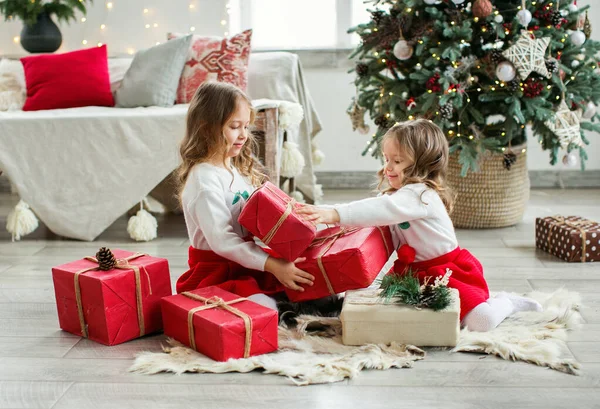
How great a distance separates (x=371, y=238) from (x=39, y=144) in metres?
1.79

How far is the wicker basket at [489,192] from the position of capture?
10.8ft

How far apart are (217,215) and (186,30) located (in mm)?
2574

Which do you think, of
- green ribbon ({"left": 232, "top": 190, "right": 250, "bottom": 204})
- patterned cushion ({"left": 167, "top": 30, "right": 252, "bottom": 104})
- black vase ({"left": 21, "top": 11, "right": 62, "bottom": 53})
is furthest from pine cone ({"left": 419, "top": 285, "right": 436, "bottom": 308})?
black vase ({"left": 21, "top": 11, "right": 62, "bottom": 53})

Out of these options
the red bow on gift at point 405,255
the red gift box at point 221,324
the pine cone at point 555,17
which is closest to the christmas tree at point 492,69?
the pine cone at point 555,17

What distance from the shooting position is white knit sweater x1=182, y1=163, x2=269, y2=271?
2.03 metres

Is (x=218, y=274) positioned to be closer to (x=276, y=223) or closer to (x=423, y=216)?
(x=276, y=223)

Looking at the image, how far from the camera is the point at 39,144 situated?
319 centimetres

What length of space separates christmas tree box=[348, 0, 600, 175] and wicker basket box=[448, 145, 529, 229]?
13 cm

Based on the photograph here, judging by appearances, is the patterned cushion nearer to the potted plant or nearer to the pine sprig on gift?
the potted plant

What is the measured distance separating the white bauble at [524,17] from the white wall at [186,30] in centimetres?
151

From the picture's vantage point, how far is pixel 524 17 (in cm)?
288

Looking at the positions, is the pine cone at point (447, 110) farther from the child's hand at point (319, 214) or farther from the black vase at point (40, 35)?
the black vase at point (40, 35)

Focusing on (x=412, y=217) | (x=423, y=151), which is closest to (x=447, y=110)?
(x=423, y=151)

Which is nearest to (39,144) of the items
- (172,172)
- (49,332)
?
(172,172)
